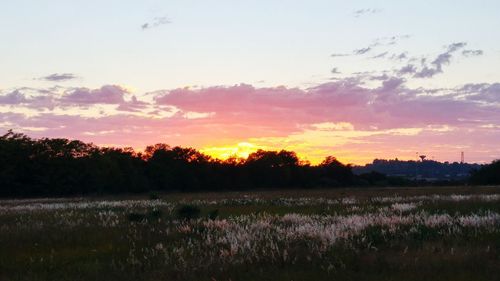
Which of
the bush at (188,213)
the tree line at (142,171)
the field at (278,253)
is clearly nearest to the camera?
the field at (278,253)

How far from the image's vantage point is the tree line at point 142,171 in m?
103

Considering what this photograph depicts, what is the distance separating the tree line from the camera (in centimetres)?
10256

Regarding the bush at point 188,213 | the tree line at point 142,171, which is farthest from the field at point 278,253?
the tree line at point 142,171

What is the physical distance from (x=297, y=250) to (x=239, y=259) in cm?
103

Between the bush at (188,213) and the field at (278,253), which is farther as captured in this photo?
the bush at (188,213)

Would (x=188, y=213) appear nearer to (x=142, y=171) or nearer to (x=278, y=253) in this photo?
(x=278, y=253)

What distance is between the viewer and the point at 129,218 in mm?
17641

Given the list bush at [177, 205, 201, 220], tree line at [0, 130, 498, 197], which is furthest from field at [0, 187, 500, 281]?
tree line at [0, 130, 498, 197]

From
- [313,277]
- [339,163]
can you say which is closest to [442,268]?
[313,277]

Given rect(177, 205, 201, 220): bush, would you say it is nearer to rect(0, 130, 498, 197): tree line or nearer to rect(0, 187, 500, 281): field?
rect(0, 187, 500, 281): field

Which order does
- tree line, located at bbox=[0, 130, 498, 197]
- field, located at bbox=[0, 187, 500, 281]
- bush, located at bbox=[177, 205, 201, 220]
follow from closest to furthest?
field, located at bbox=[0, 187, 500, 281]
bush, located at bbox=[177, 205, 201, 220]
tree line, located at bbox=[0, 130, 498, 197]

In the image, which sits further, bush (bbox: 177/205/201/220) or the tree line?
the tree line

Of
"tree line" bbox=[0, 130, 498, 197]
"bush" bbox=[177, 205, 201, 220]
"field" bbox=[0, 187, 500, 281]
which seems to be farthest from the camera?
"tree line" bbox=[0, 130, 498, 197]

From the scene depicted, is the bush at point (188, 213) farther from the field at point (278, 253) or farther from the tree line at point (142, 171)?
the tree line at point (142, 171)
